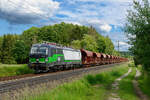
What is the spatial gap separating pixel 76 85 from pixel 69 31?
262 feet

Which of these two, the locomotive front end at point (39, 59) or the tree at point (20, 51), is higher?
the tree at point (20, 51)

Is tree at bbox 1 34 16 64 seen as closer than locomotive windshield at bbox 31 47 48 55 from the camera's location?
No

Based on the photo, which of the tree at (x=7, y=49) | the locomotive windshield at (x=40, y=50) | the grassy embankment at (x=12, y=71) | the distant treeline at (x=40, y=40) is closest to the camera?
the grassy embankment at (x=12, y=71)

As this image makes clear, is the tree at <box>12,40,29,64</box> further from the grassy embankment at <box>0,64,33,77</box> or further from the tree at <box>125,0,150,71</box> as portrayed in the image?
the tree at <box>125,0,150,71</box>

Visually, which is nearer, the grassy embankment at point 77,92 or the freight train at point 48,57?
the grassy embankment at point 77,92

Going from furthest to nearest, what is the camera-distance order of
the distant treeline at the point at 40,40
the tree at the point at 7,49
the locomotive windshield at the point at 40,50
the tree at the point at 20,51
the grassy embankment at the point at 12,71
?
the tree at the point at 20,51, the distant treeline at the point at 40,40, the tree at the point at 7,49, the locomotive windshield at the point at 40,50, the grassy embankment at the point at 12,71

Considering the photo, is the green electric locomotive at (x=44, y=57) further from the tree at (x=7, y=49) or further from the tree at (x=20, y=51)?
the tree at (x=7, y=49)

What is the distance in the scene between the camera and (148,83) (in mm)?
10641

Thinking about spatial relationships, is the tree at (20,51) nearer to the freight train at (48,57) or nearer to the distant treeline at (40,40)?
the distant treeline at (40,40)

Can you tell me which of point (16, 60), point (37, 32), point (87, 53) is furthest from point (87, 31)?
point (87, 53)

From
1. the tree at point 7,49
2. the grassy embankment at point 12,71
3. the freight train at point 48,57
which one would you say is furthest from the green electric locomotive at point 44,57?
the tree at point 7,49

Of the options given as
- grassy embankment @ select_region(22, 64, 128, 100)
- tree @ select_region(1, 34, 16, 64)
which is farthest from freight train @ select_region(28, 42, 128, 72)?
tree @ select_region(1, 34, 16, 64)

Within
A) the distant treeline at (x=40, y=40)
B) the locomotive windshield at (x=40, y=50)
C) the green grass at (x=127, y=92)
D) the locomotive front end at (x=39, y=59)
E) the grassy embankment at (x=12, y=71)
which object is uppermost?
the distant treeline at (x=40, y=40)

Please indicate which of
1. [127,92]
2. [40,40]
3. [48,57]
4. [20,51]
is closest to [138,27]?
[127,92]
